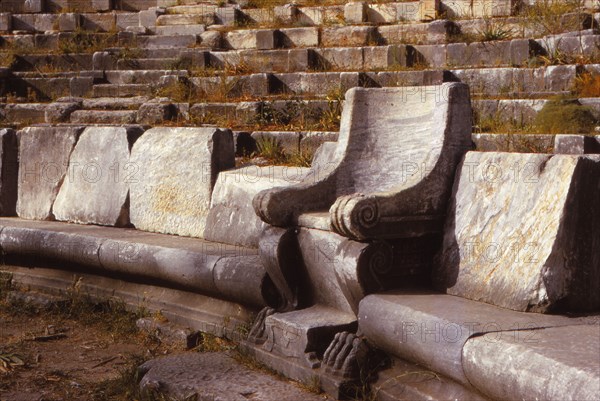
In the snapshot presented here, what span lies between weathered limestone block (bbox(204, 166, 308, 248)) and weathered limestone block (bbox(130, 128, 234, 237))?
17 cm

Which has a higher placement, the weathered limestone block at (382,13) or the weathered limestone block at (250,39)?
the weathered limestone block at (382,13)

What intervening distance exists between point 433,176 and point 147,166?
2.83 m

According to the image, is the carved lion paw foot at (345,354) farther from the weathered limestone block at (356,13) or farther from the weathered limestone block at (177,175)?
the weathered limestone block at (356,13)

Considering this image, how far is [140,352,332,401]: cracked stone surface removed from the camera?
4.22 meters

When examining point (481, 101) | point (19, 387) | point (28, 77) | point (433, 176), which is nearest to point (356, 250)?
point (433, 176)

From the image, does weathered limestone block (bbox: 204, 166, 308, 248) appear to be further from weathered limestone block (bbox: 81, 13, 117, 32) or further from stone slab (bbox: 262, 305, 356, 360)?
Result: weathered limestone block (bbox: 81, 13, 117, 32)

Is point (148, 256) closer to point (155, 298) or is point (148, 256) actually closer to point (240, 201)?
point (155, 298)

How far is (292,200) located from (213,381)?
41.2 inches

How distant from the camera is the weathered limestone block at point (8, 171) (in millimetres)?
7859

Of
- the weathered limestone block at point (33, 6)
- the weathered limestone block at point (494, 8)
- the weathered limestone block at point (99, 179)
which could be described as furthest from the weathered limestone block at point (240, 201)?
the weathered limestone block at point (33, 6)

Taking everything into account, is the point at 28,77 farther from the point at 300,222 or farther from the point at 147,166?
the point at 300,222

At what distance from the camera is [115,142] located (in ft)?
23.2

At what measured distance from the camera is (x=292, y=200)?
4914 millimetres

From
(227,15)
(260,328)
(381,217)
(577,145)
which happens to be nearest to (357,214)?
(381,217)
